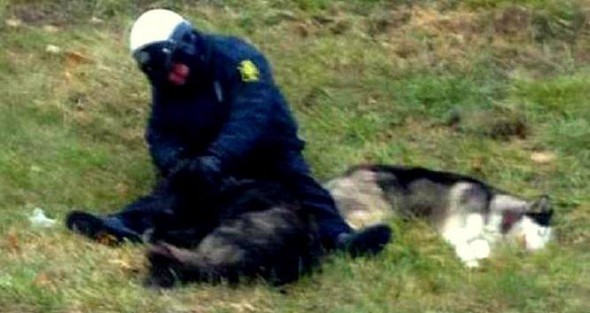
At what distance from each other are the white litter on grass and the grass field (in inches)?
1.7

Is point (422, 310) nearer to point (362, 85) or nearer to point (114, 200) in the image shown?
point (114, 200)

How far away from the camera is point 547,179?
8.63 meters

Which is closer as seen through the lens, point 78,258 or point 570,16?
point 78,258

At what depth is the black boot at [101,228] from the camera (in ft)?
24.5

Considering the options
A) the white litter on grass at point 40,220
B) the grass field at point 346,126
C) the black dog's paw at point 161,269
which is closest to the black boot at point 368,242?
the grass field at point 346,126

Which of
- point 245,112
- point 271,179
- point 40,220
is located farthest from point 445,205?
point 40,220

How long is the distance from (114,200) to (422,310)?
7.59 feet

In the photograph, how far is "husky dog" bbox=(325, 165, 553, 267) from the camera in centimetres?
773

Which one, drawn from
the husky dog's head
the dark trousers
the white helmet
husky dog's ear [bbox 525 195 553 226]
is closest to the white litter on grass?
the dark trousers

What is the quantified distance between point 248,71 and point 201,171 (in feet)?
2.07

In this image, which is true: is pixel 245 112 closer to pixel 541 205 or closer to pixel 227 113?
pixel 227 113

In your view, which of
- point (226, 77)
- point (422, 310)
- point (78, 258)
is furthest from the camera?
point (226, 77)

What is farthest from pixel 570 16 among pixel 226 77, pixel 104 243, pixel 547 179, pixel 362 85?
pixel 104 243

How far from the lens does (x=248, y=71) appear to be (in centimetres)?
785
